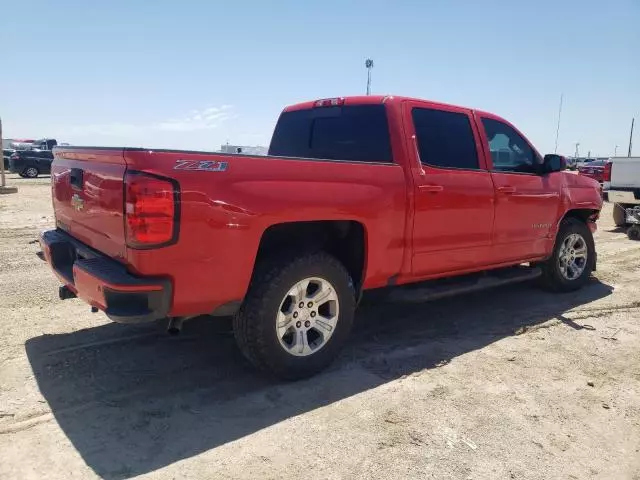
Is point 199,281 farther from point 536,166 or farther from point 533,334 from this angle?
point 536,166

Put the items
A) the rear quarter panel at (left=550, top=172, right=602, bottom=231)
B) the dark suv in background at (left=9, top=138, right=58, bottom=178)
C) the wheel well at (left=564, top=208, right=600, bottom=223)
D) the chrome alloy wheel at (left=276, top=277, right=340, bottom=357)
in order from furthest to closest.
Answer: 1. the dark suv in background at (left=9, top=138, right=58, bottom=178)
2. the wheel well at (left=564, top=208, right=600, bottom=223)
3. the rear quarter panel at (left=550, top=172, right=602, bottom=231)
4. the chrome alloy wheel at (left=276, top=277, right=340, bottom=357)

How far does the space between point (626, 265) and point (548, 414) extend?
5.49 metres

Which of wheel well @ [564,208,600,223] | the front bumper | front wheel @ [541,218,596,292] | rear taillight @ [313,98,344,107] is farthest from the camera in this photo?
wheel well @ [564,208,600,223]

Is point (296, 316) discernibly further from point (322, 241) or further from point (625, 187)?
point (625, 187)

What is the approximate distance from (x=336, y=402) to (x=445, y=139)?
2481mm

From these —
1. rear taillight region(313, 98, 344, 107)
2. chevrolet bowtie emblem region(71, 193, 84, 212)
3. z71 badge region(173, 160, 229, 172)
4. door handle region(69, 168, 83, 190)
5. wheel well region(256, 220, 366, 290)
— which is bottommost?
wheel well region(256, 220, 366, 290)

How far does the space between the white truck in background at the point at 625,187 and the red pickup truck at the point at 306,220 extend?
5.90 meters

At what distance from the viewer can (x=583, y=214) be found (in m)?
6.35

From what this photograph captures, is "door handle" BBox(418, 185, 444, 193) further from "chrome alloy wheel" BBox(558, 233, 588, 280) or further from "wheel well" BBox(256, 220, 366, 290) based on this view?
"chrome alloy wheel" BBox(558, 233, 588, 280)

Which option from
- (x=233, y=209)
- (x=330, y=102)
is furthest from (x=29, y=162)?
(x=233, y=209)

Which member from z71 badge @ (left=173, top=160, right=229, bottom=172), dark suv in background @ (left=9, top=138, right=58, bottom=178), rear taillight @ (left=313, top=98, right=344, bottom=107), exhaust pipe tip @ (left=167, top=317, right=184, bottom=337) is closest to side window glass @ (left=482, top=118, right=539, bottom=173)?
rear taillight @ (left=313, top=98, right=344, bottom=107)

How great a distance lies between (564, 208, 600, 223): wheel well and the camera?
20.5ft

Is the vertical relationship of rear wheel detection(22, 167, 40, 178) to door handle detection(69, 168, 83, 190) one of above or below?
below

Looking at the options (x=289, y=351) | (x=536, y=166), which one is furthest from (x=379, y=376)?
(x=536, y=166)
